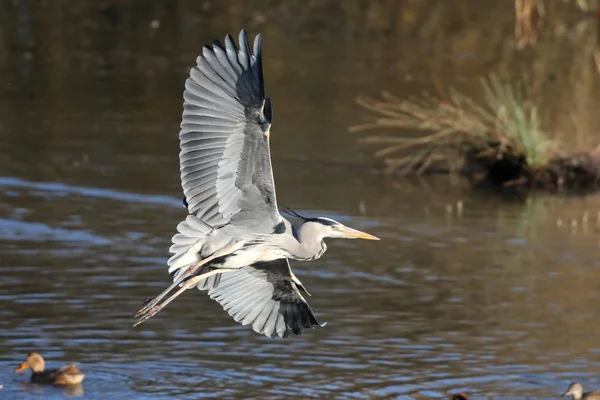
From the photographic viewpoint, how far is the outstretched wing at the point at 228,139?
23.0 ft

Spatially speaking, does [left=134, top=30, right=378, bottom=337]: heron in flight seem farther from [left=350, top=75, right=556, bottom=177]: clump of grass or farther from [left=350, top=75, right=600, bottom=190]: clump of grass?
[left=350, top=75, right=600, bottom=190]: clump of grass

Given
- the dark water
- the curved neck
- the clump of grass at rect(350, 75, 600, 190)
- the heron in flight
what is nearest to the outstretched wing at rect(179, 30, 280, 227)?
the heron in flight

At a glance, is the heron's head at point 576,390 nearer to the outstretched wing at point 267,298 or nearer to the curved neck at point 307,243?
the outstretched wing at point 267,298

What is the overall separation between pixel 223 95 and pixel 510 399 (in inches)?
111

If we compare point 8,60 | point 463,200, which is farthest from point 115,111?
point 463,200

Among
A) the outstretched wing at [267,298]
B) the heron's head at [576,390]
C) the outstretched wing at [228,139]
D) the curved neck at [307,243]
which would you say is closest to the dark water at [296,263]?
the heron's head at [576,390]

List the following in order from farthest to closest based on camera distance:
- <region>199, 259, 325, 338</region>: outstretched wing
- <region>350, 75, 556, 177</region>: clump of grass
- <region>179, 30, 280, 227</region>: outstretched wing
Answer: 1. <region>350, 75, 556, 177</region>: clump of grass
2. <region>199, 259, 325, 338</region>: outstretched wing
3. <region>179, 30, 280, 227</region>: outstretched wing

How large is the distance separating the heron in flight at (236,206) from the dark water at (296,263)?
0.71 metres

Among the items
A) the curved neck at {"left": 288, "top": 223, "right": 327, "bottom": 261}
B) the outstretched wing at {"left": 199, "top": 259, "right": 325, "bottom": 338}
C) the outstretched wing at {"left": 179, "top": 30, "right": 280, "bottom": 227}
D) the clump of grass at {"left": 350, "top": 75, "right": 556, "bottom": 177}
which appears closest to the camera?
the outstretched wing at {"left": 179, "top": 30, "right": 280, "bottom": 227}

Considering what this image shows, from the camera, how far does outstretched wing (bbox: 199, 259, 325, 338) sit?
789 cm

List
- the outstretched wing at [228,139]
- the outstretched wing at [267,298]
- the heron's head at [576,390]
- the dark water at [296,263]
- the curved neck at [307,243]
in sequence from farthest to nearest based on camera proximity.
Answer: the dark water at [296,263], the heron's head at [576,390], the outstretched wing at [267,298], the curved neck at [307,243], the outstretched wing at [228,139]

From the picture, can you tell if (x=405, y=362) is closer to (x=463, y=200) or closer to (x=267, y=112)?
(x=267, y=112)

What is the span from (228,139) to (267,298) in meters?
1.23

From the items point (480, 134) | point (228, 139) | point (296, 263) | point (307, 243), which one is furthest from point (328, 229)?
point (480, 134)
